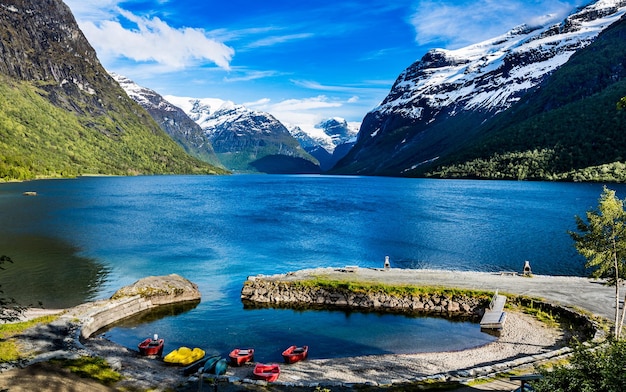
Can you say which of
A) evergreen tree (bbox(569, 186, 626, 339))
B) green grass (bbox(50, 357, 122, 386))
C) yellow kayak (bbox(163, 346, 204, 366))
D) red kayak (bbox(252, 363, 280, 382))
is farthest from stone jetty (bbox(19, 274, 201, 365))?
evergreen tree (bbox(569, 186, 626, 339))

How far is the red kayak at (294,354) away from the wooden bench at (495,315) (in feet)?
64.3

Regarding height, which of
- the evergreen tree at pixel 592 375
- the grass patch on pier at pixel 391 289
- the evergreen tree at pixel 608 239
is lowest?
the grass patch on pier at pixel 391 289

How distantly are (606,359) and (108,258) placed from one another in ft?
254

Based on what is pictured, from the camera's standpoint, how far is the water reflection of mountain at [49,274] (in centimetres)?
5478

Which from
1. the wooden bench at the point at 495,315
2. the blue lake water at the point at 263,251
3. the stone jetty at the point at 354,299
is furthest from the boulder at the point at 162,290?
the wooden bench at the point at 495,315

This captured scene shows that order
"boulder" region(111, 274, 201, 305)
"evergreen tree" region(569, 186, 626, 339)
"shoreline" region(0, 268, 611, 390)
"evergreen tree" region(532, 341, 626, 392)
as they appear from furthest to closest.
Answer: "boulder" region(111, 274, 201, 305) → "evergreen tree" region(569, 186, 626, 339) → "shoreline" region(0, 268, 611, 390) → "evergreen tree" region(532, 341, 626, 392)

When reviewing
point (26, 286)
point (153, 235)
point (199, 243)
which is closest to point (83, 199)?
point (153, 235)

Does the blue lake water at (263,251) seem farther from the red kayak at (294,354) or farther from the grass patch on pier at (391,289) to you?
the grass patch on pier at (391,289)

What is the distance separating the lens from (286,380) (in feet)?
100

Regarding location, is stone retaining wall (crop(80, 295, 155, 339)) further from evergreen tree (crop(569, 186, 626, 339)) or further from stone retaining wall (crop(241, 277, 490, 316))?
evergreen tree (crop(569, 186, 626, 339))

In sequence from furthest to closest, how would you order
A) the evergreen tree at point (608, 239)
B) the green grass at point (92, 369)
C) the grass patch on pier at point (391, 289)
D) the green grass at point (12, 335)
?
the grass patch on pier at point (391, 289) → the evergreen tree at point (608, 239) → the green grass at point (12, 335) → the green grass at point (92, 369)

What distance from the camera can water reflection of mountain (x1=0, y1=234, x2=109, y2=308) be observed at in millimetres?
54781

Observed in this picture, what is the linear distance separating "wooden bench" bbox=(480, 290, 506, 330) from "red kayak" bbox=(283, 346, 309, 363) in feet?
A: 64.3

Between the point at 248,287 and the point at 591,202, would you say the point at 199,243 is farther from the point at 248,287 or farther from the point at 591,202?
the point at 591,202
